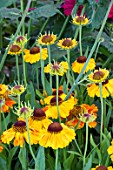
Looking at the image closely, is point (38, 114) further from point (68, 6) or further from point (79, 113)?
point (68, 6)

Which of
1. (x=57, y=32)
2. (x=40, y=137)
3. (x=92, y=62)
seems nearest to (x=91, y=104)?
(x=92, y=62)

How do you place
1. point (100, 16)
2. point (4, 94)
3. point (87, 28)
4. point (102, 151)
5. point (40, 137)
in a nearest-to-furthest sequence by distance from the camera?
point (40, 137) < point (102, 151) < point (4, 94) < point (100, 16) < point (87, 28)

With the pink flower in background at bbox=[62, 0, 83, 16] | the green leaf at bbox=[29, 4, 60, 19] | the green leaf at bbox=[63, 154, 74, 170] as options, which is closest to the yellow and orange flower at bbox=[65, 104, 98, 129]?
the green leaf at bbox=[63, 154, 74, 170]

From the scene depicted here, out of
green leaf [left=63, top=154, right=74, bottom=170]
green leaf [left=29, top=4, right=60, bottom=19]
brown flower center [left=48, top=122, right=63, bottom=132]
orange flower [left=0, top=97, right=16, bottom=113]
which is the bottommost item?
green leaf [left=63, top=154, right=74, bottom=170]

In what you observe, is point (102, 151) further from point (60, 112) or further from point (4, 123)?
point (4, 123)

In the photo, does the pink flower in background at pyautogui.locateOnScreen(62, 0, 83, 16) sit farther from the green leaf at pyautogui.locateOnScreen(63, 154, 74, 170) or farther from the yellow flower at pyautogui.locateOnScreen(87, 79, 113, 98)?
the green leaf at pyautogui.locateOnScreen(63, 154, 74, 170)
